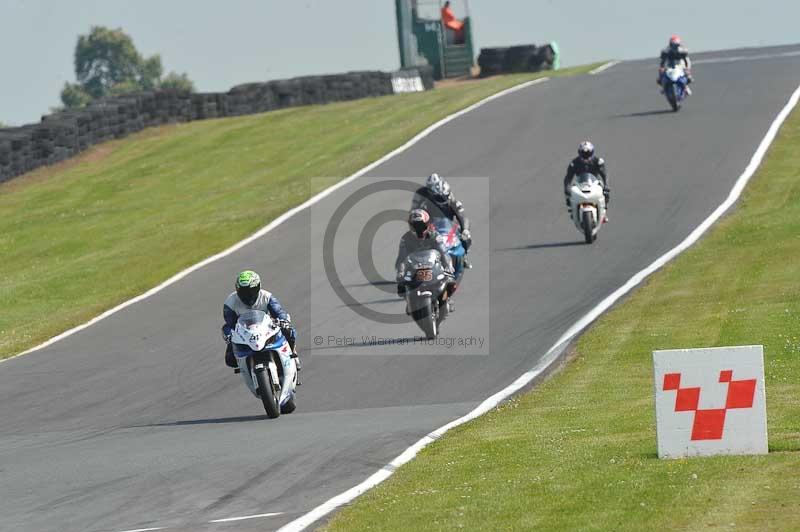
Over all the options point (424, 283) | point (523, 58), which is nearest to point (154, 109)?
point (523, 58)

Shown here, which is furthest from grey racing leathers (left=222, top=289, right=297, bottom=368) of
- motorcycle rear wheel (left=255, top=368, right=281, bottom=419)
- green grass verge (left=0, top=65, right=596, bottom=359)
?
green grass verge (left=0, top=65, right=596, bottom=359)

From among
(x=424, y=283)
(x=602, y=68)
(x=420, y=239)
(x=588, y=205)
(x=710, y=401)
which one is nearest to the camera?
(x=710, y=401)

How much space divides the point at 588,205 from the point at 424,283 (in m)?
7.25

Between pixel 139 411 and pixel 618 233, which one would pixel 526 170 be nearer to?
pixel 618 233

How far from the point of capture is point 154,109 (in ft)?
146

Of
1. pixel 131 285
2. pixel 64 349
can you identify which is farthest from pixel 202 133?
pixel 64 349

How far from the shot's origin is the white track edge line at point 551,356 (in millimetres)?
9766

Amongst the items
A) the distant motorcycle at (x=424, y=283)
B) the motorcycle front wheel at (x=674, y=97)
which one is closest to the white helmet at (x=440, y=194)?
the distant motorcycle at (x=424, y=283)

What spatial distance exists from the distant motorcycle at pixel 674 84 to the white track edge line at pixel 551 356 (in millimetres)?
2741

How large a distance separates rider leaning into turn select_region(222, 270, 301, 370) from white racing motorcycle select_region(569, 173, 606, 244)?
10.8m

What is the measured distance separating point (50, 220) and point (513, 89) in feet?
52.2

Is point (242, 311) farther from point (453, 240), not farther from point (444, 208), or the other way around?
point (444, 208)

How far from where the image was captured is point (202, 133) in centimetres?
4281

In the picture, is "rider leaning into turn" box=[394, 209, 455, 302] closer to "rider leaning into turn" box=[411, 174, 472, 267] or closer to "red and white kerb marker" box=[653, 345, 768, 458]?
"rider leaning into turn" box=[411, 174, 472, 267]
